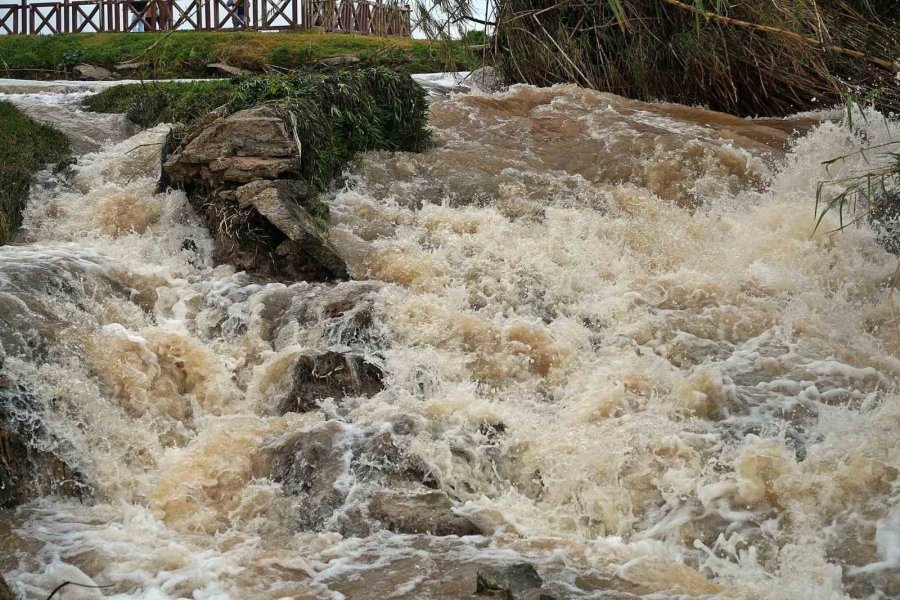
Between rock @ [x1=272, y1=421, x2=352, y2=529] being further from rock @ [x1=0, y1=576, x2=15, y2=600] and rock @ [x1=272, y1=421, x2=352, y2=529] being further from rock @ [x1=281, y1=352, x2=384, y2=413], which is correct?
rock @ [x1=0, y1=576, x2=15, y2=600]

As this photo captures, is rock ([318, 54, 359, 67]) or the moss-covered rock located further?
rock ([318, 54, 359, 67])

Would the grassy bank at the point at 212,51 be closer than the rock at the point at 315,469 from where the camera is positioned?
No

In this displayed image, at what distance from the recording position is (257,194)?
877cm

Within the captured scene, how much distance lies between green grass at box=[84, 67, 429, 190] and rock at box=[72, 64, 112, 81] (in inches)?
296

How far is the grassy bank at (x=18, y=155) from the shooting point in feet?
30.4

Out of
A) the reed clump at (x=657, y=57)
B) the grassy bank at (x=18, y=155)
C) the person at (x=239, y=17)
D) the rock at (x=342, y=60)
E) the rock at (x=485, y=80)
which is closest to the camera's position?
the grassy bank at (x=18, y=155)

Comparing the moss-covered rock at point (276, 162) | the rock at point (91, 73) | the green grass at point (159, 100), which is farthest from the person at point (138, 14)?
the moss-covered rock at point (276, 162)

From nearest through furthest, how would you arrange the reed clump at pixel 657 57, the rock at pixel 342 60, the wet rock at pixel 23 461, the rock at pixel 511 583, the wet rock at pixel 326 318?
the rock at pixel 511 583
the wet rock at pixel 23 461
the wet rock at pixel 326 318
the reed clump at pixel 657 57
the rock at pixel 342 60

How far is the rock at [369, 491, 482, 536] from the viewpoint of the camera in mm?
5535

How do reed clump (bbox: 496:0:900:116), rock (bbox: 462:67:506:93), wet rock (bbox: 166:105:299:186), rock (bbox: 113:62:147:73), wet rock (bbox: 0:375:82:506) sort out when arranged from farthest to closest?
rock (bbox: 113:62:147:73) < rock (bbox: 462:67:506:93) < reed clump (bbox: 496:0:900:116) < wet rock (bbox: 166:105:299:186) < wet rock (bbox: 0:375:82:506)

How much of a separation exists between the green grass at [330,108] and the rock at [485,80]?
10.7 feet

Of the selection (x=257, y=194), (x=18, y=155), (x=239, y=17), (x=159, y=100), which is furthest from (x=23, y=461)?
(x=239, y=17)

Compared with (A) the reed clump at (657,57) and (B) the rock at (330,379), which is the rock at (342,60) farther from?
(B) the rock at (330,379)

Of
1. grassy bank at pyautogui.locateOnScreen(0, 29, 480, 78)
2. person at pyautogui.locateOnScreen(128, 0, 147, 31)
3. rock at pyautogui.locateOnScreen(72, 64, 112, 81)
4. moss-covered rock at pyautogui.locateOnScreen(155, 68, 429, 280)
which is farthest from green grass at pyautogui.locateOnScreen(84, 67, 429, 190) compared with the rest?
person at pyautogui.locateOnScreen(128, 0, 147, 31)
